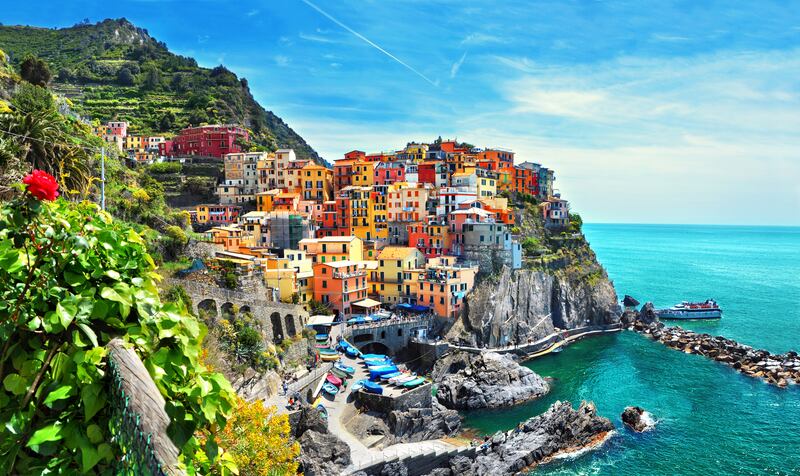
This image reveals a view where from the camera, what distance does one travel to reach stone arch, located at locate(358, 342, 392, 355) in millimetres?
43291

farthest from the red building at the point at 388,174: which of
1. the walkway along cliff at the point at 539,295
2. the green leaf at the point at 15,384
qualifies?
the green leaf at the point at 15,384

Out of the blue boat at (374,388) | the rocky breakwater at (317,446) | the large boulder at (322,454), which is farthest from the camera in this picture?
the blue boat at (374,388)

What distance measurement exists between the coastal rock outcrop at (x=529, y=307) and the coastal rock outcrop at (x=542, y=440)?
1525cm

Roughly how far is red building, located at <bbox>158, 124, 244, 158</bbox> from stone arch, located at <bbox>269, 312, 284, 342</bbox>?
1630 inches

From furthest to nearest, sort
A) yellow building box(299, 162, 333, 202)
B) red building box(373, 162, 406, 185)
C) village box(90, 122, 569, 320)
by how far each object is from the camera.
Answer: red building box(373, 162, 406, 185) → yellow building box(299, 162, 333, 202) → village box(90, 122, 569, 320)

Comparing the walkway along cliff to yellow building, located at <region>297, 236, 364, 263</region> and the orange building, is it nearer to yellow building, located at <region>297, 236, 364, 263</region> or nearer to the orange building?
the orange building

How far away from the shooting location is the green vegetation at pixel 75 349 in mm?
3373

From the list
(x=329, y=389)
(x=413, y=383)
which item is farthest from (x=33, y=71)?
(x=413, y=383)

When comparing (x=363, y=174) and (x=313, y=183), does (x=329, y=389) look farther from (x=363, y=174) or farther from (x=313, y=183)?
(x=363, y=174)

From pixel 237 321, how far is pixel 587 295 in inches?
1680

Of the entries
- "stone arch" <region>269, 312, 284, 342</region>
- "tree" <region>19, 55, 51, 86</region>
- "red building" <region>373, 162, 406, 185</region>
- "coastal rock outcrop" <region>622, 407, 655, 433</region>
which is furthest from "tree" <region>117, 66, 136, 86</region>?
"coastal rock outcrop" <region>622, 407, 655, 433</region>

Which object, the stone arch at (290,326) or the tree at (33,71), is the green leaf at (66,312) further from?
Answer: the tree at (33,71)

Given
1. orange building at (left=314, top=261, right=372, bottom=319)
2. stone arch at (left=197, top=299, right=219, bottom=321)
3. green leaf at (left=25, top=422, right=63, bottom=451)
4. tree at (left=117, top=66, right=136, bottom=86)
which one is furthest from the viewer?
tree at (left=117, top=66, right=136, bottom=86)

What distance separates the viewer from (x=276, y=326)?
34469 millimetres
